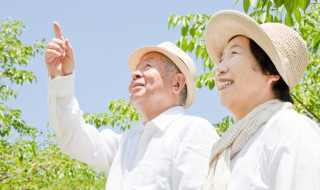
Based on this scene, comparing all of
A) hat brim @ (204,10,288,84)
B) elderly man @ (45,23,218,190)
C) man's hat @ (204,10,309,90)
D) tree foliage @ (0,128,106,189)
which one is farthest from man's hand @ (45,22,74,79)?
tree foliage @ (0,128,106,189)

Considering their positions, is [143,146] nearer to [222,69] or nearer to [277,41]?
[222,69]

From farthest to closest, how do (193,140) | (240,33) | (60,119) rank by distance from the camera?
(60,119) < (193,140) < (240,33)

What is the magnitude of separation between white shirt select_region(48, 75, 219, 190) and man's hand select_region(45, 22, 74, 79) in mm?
56

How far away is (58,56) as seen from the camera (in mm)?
2723

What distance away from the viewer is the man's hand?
271cm

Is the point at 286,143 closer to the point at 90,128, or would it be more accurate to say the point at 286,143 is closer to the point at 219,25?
the point at 219,25

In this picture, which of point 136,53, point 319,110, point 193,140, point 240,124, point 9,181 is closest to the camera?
point 240,124

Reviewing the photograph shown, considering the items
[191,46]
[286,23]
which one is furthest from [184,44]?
[286,23]

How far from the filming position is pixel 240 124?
1.82 metres

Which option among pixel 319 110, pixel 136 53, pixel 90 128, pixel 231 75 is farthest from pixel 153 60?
pixel 319 110

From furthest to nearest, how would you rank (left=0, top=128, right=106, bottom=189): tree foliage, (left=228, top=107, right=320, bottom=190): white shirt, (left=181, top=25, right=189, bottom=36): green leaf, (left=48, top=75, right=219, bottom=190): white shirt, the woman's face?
(left=0, top=128, right=106, bottom=189): tree foliage
(left=181, top=25, right=189, bottom=36): green leaf
(left=48, top=75, right=219, bottom=190): white shirt
the woman's face
(left=228, top=107, right=320, bottom=190): white shirt

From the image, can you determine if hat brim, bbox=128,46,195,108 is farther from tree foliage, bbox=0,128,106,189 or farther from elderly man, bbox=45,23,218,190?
tree foliage, bbox=0,128,106,189

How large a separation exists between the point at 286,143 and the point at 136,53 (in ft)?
5.22

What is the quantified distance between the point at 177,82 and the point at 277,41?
3.48 feet
